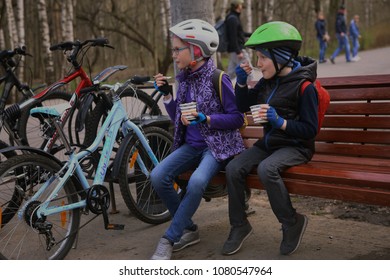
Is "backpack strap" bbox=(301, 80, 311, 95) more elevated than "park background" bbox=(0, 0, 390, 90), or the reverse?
"park background" bbox=(0, 0, 390, 90)

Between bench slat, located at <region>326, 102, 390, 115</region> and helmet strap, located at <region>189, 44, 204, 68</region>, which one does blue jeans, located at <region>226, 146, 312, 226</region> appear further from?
helmet strap, located at <region>189, 44, 204, 68</region>

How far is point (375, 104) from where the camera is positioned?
3926 millimetres

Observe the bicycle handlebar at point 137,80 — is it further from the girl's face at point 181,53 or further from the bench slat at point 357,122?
the bench slat at point 357,122

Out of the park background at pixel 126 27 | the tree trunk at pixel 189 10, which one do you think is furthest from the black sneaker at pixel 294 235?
the park background at pixel 126 27

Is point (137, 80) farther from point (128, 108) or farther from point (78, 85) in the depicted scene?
point (128, 108)

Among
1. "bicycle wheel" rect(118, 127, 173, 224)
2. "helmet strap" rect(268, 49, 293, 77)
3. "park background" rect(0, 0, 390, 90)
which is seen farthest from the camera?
"park background" rect(0, 0, 390, 90)

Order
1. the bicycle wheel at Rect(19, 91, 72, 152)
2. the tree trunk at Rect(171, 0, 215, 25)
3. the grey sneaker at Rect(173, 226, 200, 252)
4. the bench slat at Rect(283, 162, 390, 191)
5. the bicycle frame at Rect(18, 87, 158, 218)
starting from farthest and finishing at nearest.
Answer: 1. the bicycle wheel at Rect(19, 91, 72, 152)
2. the tree trunk at Rect(171, 0, 215, 25)
3. the grey sneaker at Rect(173, 226, 200, 252)
4. the bicycle frame at Rect(18, 87, 158, 218)
5. the bench slat at Rect(283, 162, 390, 191)

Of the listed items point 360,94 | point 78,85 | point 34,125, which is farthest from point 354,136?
point 34,125

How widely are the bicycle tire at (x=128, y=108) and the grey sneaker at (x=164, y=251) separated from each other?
1.22 m

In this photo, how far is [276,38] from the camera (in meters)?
3.61

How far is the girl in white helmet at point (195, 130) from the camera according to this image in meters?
3.74

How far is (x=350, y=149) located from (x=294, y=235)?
28.5 inches

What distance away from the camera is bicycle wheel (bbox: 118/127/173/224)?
4430 millimetres

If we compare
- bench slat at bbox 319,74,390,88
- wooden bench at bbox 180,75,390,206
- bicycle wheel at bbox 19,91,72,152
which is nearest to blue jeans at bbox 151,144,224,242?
wooden bench at bbox 180,75,390,206
